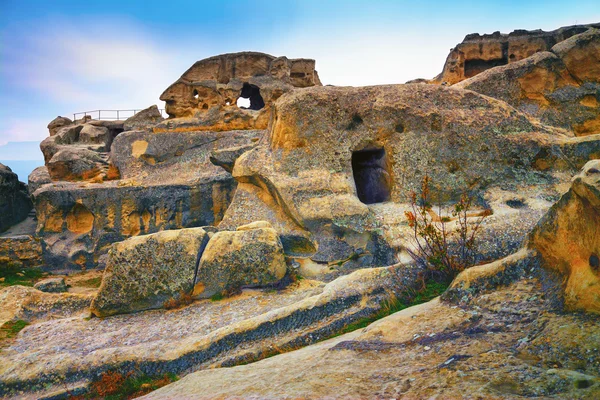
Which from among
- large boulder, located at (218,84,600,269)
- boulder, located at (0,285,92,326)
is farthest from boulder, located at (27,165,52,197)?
large boulder, located at (218,84,600,269)

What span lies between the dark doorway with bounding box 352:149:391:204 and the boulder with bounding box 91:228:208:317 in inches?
164

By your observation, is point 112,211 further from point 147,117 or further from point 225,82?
point 225,82

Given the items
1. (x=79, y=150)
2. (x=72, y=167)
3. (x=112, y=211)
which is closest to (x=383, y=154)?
(x=112, y=211)

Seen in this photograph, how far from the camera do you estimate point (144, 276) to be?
6871 millimetres

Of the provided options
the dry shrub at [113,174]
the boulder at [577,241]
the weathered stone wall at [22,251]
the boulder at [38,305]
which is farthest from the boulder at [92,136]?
the boulder at [577,241]

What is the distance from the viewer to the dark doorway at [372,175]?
9.34 metres

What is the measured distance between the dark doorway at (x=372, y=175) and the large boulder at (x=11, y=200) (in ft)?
44.0

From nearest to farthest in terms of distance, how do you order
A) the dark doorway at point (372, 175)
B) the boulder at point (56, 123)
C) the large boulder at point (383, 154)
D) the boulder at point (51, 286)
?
the large boulder at point (383, 154)
the boulder at point (51, 286)
the dark doorway at point (372, 175)
the boulder at point (56, 123)

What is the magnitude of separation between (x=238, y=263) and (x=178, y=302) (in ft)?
3.41

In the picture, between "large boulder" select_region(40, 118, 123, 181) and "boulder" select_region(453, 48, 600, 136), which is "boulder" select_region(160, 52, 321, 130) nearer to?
"large boulder" select_region(40, 118, 123, 181)

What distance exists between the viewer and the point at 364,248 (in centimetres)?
793

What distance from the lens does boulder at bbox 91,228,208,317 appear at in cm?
682

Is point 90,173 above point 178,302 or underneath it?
above

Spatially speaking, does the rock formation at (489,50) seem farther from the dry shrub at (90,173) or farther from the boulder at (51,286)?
the boulder at (51,286)
